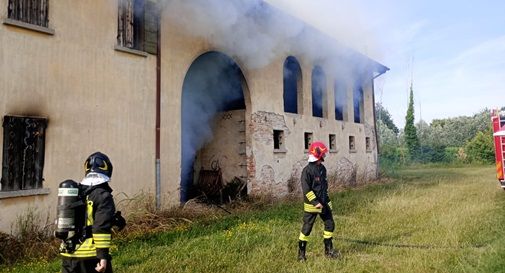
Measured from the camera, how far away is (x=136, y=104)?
7.14 meters

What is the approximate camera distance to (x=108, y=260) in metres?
2.83

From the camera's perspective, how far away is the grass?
14.7 feet

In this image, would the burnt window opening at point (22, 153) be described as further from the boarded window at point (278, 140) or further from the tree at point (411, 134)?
the tree at point (411, 134)

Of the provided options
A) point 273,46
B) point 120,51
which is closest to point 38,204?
point 120,51

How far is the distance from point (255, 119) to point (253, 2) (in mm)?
2911

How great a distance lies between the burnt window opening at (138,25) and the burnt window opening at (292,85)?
18.6 feet

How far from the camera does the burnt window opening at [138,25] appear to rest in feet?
23.3

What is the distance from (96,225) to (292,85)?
422 inches

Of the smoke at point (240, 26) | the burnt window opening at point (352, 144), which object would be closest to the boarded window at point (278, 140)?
the smoke at point (240, 26)

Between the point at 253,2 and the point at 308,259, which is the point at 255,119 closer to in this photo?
the point at 253,2

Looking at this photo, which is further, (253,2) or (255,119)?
Result: (255,119)

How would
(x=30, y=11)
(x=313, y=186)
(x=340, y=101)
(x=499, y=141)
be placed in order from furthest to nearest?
(x=340, y=101) < (x=499, y=141) < (x=30, y=11) < (x=313, y=186)

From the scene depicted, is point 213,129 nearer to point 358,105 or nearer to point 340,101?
point 340,101

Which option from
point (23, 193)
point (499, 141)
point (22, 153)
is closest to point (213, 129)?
point (22, 153)
